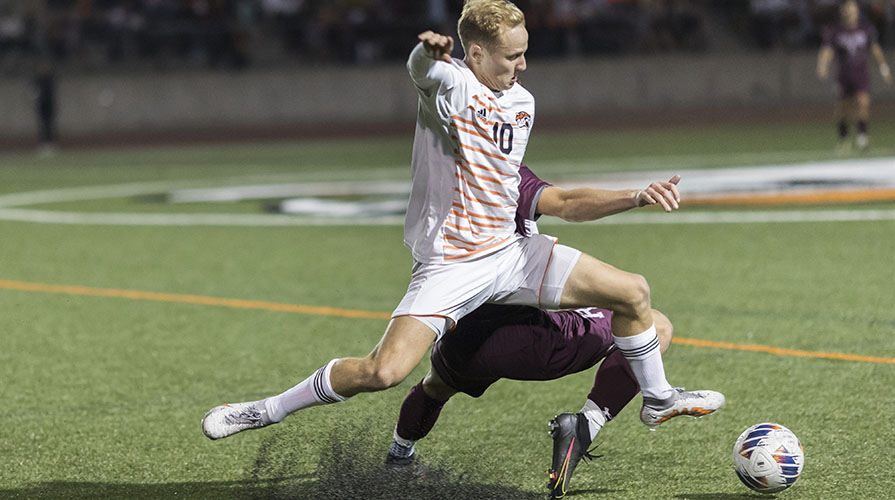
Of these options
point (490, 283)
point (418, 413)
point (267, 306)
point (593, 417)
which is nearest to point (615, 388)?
point (593, 417)

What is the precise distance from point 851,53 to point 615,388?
13964 millimetres

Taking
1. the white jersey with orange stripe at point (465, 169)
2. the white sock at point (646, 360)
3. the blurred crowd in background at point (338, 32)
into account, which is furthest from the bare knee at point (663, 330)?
the blurred crowd in background at point (338, 32)

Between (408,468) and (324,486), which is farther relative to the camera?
(408,468)

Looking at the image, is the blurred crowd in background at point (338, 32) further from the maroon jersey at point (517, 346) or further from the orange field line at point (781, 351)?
the maroon jersey at point (517, 346)

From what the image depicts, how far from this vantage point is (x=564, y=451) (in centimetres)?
418

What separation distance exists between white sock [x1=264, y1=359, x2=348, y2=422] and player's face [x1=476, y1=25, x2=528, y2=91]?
116cm

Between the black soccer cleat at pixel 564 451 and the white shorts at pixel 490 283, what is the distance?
440mm

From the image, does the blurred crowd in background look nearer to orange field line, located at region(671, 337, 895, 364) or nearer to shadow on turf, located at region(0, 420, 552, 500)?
orange field line, located at region(671, 337, 895, 364)

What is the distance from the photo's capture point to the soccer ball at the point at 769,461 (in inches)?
161

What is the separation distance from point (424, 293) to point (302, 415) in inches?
51.3

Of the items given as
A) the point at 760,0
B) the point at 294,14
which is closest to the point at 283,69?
the point at 294,14

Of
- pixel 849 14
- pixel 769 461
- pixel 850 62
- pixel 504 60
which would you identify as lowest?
pixel 850 62

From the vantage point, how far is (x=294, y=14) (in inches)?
1160

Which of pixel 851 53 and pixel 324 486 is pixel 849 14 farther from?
pixel 324 486
